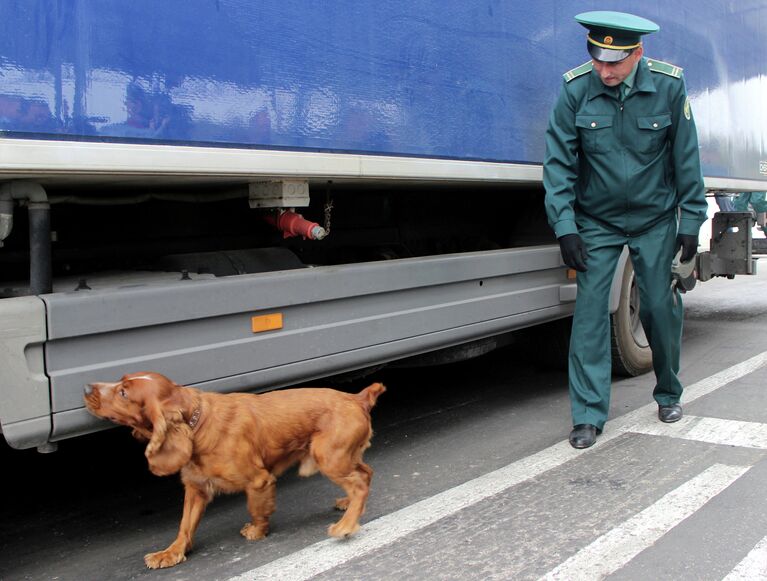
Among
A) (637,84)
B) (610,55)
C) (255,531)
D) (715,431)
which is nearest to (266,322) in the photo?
(255,531)

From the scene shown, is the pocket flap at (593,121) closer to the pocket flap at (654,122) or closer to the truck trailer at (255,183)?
the pocket flap at (654,122)

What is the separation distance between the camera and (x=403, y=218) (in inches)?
195

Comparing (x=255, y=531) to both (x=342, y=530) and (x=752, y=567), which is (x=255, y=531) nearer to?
(x=342, y=530)

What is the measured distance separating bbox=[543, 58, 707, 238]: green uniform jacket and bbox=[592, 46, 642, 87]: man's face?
65 mm

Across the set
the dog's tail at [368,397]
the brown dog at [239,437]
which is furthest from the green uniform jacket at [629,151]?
the brown dog at [239,437]

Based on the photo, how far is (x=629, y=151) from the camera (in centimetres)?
400

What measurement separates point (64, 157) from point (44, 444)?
0.88m

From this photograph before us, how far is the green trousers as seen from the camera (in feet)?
13.4

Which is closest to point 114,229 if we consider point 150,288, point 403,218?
point 150,288

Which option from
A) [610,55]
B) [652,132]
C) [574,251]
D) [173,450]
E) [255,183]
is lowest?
[173,450]

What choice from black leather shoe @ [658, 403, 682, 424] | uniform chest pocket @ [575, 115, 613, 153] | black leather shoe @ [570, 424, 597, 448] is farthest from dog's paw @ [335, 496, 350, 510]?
uniform chest pocket @ [575, 115, 613, 153]

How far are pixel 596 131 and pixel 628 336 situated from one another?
1.78 m

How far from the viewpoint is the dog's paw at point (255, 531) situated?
9.72ft

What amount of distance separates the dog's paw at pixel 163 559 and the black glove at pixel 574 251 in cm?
230
